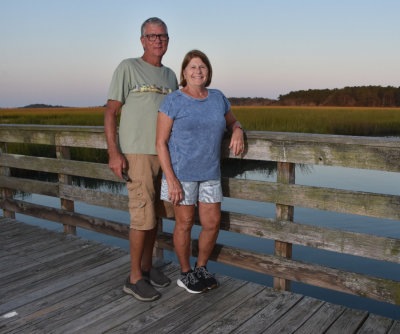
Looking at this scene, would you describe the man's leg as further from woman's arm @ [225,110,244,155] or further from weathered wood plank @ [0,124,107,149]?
weathered wood plank @ [0,124,107,149]

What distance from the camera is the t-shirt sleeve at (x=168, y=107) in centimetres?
279

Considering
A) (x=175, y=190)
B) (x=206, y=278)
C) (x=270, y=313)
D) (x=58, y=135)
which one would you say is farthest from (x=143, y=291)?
(x=58, y=135)

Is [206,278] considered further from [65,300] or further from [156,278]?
[65,300]

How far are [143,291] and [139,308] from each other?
14 centimetres

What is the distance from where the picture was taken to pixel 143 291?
2.97 meters

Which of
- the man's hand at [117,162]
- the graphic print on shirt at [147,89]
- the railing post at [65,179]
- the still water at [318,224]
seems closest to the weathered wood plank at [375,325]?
the man's hand at [117,162]

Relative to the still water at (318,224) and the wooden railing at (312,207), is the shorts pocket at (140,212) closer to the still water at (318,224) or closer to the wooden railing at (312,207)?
the wooden railing at (312,207)

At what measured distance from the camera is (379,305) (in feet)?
17.6

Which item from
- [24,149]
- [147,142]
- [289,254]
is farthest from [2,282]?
[24,149]

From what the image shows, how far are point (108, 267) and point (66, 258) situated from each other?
477 millimetres

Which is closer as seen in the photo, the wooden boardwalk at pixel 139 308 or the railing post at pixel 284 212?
the wooden boardwalk at pixel 139 308

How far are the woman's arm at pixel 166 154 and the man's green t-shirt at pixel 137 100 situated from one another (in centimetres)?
15

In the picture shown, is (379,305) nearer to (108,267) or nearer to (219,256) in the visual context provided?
(219,256)

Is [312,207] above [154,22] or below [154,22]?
below
